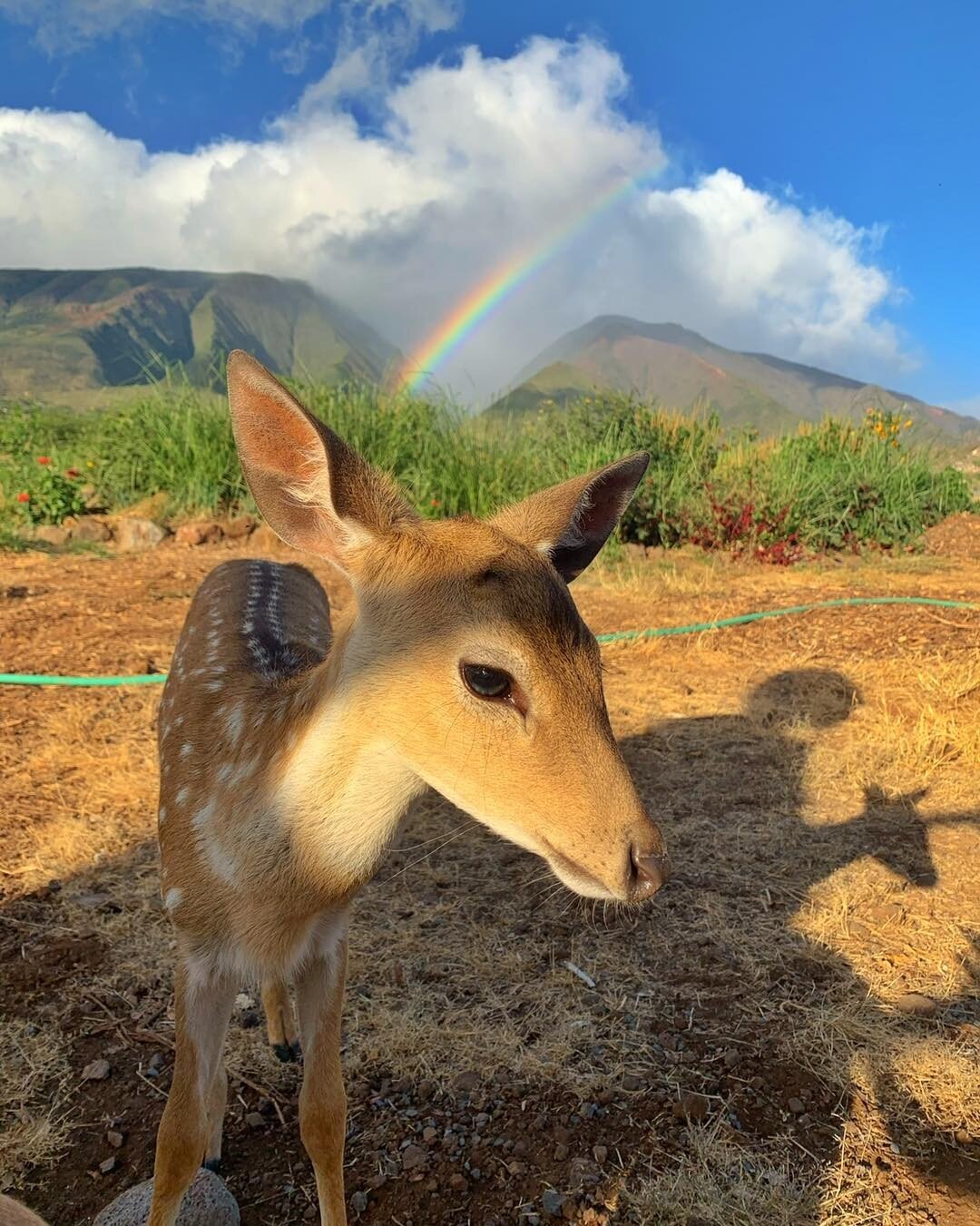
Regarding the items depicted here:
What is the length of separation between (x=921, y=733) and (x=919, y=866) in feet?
3.89

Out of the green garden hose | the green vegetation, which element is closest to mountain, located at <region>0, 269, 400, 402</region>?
the green vegetation

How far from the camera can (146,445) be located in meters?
10.7

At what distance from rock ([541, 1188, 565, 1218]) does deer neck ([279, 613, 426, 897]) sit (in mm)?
1005

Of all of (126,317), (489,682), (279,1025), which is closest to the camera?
(489,682)

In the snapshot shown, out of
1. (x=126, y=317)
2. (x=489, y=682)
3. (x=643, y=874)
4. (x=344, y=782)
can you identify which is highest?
(x=126, y=317)

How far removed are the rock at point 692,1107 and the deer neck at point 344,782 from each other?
126 centimetres

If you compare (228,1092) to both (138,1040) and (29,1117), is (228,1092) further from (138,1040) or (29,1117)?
(29,1117)

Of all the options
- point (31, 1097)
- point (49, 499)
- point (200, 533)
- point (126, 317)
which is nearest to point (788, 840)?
point (31, 1097)

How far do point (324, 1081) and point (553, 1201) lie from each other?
0.65 m

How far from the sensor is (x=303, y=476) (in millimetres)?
1894

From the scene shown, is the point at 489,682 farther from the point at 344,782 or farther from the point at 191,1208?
the point at 191,1208

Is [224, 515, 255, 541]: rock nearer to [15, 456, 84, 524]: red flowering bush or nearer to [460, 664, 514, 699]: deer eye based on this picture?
[15, 456, 84, 524]: red flowering bush

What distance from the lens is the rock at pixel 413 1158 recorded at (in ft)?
7.10

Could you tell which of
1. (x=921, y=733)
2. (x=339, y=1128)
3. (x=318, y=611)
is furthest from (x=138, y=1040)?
(x=921, y=733)
